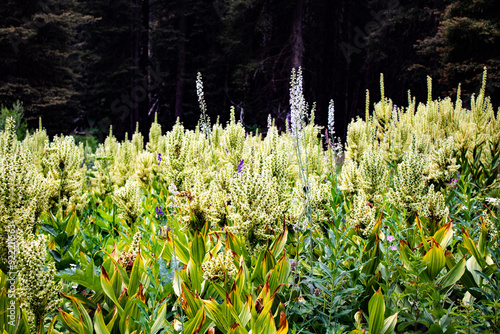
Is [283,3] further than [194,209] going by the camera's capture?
Yes

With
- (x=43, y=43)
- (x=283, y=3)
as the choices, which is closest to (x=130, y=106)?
(x=43, y=43)

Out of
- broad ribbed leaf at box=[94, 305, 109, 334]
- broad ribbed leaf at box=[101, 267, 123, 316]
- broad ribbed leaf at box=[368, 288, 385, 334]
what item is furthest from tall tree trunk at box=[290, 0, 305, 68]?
broad ribbed leaf at box=[94, 305, 109, 334]

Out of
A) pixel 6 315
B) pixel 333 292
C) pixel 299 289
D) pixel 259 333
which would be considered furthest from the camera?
pixel 299 289

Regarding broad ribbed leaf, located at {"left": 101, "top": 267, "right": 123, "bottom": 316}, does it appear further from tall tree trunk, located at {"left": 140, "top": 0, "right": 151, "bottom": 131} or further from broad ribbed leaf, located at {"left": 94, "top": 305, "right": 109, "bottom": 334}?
tall tree trunk, located at {"left": 140, "top": 0, "right": 151, "bottom": 131}

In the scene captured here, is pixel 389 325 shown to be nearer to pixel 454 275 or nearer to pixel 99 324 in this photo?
pixel 454 275

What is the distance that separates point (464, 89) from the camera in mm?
15531

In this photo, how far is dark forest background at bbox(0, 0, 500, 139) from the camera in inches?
615

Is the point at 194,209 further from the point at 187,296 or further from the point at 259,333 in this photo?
the point at 259,333

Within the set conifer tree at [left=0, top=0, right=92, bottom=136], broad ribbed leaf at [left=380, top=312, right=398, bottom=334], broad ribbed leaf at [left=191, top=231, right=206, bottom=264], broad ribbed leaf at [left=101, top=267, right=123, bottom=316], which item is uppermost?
conifer tree at [left=0, top=0, right=92, bottom=136]

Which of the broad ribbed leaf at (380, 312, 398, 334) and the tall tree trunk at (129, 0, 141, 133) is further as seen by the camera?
the tall tree trunk at (129, 0, 141, 133)

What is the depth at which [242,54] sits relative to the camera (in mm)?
20469

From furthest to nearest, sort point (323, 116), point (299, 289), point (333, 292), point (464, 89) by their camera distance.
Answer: point (323, 116) → point (464, 89) → point (299, 289) → point (333, 292)

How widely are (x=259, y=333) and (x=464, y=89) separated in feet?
56.5

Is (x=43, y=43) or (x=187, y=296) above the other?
(x=43, y=43)
